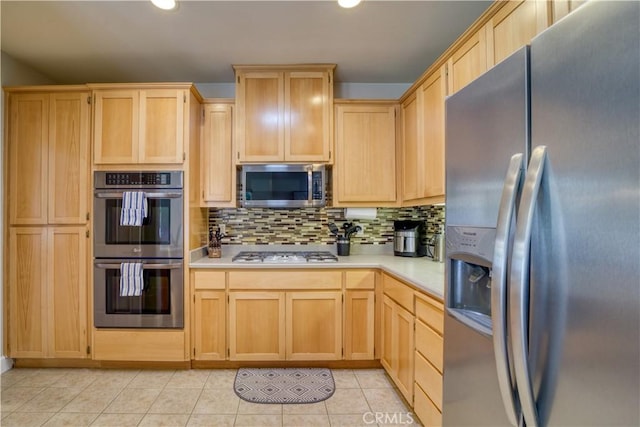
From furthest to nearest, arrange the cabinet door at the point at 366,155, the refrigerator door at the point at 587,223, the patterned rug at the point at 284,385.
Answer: the cabinet door at the point at 366,155, the patterned rug at the point at 284,385, the refrigerator door at the point at 587,223

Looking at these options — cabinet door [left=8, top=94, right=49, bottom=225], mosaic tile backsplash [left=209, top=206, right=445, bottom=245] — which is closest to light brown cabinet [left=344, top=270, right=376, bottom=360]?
mosaic tile backsplash [left=209, top=206, right=445, bottom=245]

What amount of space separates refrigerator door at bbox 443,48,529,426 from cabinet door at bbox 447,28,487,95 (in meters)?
0.75

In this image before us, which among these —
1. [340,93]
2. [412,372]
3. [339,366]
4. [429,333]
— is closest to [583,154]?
[429,333]

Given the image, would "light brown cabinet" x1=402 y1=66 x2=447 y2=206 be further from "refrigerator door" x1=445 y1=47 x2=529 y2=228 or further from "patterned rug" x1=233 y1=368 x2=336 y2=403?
"patterned rug" x1=233 y1=368 x2=336 y2=403

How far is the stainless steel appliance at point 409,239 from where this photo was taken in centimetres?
282

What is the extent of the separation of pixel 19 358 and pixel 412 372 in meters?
3.08

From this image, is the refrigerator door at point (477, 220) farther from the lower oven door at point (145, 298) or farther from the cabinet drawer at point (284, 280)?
the lower oven door at point (145, 298)

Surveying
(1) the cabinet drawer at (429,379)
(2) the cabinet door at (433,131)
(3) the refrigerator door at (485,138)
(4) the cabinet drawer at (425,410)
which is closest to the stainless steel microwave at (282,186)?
(2) the cabinet door at (433,131)

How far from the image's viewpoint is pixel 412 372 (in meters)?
1.84

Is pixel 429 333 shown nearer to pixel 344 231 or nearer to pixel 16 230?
pixel 344 231

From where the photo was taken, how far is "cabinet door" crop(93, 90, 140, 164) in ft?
8.07

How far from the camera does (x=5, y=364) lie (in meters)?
2.46

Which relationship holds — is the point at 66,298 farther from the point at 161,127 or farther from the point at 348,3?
the point at 348,3

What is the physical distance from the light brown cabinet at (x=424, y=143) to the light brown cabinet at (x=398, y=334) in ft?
2.22
